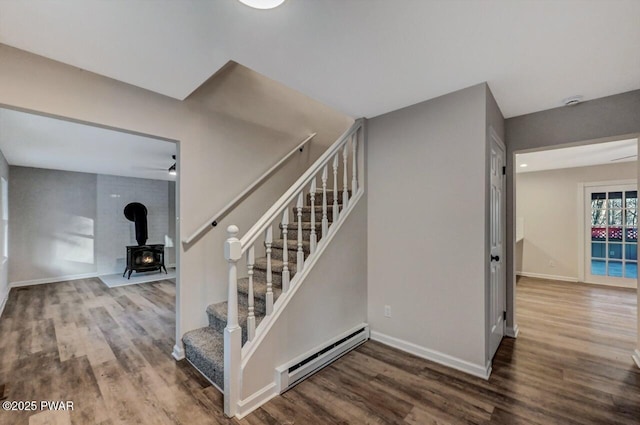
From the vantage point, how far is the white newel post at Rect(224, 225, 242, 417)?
1.72 meters

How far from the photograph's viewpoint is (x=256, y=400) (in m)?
1.84

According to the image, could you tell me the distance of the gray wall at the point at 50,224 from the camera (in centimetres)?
538

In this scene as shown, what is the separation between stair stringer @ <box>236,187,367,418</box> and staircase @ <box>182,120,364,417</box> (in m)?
0.01

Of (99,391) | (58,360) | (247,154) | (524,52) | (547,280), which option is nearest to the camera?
(524,52)

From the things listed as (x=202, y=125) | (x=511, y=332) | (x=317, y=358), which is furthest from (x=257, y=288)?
(x=511, y=332)

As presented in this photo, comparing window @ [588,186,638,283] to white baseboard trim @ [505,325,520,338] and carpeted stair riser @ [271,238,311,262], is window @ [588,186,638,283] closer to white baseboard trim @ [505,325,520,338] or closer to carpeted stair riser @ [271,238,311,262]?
white baseboard trim @ [505,325,520,338]

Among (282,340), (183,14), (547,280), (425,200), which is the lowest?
(547,280)

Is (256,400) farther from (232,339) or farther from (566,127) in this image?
(566,127)

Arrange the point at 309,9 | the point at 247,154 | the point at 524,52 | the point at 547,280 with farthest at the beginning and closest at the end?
the point at 547,280
the point at 247,154
the point at 524,52
the point at 309,9

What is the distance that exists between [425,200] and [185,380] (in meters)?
2.53

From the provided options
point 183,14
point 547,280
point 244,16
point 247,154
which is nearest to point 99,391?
point 247,154

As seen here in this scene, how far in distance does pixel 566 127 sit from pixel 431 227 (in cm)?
174

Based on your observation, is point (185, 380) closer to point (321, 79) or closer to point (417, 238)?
point (417, 238)

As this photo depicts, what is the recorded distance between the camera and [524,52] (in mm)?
1767
